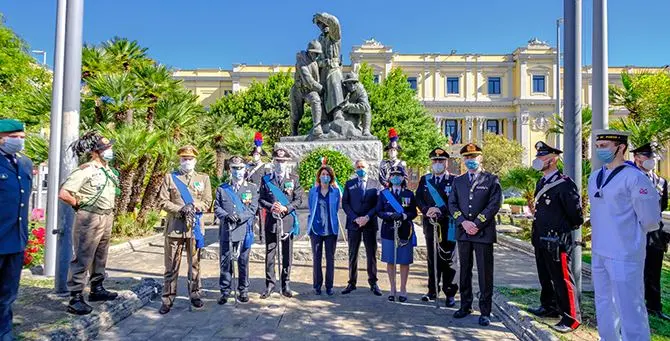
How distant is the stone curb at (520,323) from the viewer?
4.54m

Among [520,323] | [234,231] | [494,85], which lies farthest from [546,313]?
[494,85]

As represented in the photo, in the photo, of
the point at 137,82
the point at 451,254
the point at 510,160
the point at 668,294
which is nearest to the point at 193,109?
the point at 137,82

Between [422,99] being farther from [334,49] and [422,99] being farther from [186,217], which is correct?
[186,217]

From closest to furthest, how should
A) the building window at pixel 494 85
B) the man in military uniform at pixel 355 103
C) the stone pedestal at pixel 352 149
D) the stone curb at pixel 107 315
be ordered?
the stone curb at pixel 107 315 → the stone pedestal at pixel 352 149 → the man in military uniform at pixel 355 103 → the building window at pixel 494 85

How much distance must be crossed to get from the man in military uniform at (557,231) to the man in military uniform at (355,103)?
19.7 ft

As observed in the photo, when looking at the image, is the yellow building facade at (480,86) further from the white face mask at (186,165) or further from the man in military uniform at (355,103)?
the white face mask at (186,165)

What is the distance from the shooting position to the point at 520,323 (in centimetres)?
498

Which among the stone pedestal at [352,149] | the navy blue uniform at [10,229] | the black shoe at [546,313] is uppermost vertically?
the stone pedestal at [352,149]

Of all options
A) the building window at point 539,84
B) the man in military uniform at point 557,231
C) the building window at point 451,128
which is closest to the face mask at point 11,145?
the man in military uniform at point 557,231

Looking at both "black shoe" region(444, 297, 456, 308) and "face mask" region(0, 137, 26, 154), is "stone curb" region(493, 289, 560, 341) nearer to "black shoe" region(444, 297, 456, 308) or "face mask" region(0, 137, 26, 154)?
"black shoe" region(444, 297, 456, 308)

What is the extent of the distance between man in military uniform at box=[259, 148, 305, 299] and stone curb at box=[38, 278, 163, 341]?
5.25ft

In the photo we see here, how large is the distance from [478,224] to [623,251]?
5.51 feet

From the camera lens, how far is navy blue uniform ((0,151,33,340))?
13.5ft

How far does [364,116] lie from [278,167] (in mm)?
4639
